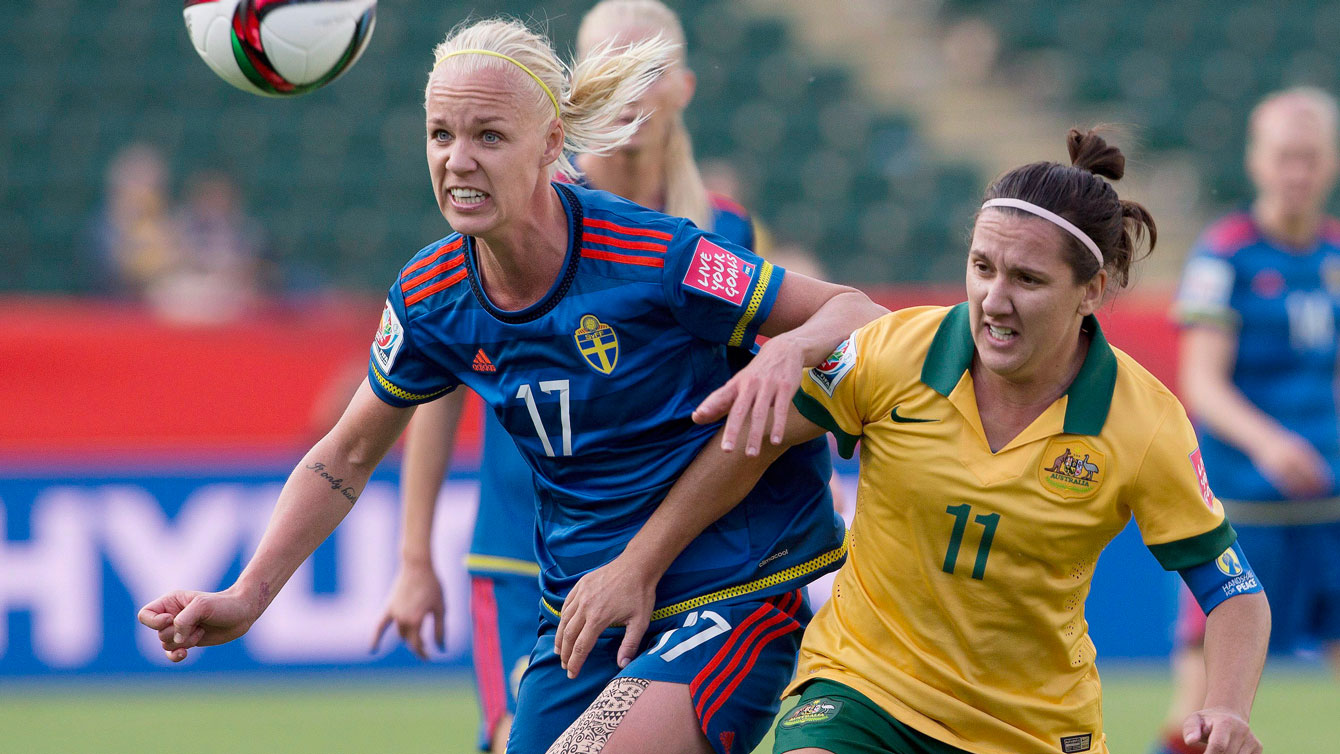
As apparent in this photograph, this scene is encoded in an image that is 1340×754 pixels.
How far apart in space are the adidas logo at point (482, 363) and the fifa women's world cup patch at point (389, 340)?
0.16 meters

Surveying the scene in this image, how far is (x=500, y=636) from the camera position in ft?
13.1

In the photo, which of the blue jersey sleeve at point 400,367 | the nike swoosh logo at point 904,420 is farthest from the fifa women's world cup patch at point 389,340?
the nike swoosh logo at point 904,420

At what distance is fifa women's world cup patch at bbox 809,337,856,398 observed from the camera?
2.99 m

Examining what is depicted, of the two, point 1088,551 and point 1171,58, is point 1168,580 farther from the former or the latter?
point 1171,58

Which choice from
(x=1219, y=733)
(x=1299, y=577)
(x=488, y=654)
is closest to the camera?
(x=1219, y=733)

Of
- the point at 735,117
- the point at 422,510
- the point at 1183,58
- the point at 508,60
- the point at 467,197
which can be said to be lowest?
the point at 422,510

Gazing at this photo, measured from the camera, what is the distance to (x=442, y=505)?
24.6ft

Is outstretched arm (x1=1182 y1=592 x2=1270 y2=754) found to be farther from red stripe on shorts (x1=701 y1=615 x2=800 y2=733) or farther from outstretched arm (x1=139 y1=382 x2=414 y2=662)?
outstretched arm (x1=139 y1=382 x2=414 y2=662)

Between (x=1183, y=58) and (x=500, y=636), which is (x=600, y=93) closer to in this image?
(x=500, y=636)

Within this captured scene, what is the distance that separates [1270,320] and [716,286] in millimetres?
3444

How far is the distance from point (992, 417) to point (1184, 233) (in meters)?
10.0

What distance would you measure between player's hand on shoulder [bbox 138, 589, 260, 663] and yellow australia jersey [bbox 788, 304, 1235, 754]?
1.13 meters

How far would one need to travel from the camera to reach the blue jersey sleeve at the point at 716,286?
2990mm

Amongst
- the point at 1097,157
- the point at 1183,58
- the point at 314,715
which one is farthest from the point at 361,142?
the point at 1097,157
